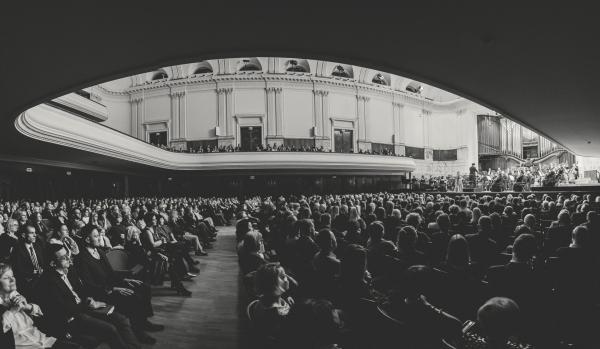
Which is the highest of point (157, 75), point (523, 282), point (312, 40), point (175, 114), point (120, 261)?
point (157, 75)

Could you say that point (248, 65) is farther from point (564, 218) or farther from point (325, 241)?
point (325, 241)

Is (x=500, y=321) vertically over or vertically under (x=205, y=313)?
over

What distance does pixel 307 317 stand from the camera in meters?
2.33

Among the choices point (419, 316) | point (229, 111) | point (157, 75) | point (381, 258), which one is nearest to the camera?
point (419, 316)

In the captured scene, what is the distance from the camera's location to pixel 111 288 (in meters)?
4.61

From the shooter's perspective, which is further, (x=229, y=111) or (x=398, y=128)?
(x=398, y=128)

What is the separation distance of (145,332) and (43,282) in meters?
1.48

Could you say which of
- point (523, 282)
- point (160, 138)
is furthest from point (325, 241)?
point (160, 138)

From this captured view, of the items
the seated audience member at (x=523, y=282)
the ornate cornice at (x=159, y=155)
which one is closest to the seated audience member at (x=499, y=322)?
the seated audience member at (x=523, y=282)

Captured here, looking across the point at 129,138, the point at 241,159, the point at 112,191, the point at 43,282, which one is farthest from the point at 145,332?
the point at 112,191

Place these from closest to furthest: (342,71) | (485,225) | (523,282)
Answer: (523,282), (485,225), (342,71)

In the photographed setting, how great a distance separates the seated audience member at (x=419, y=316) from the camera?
2660 mm

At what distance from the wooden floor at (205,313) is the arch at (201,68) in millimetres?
22832

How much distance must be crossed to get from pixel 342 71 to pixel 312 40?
25812mm
